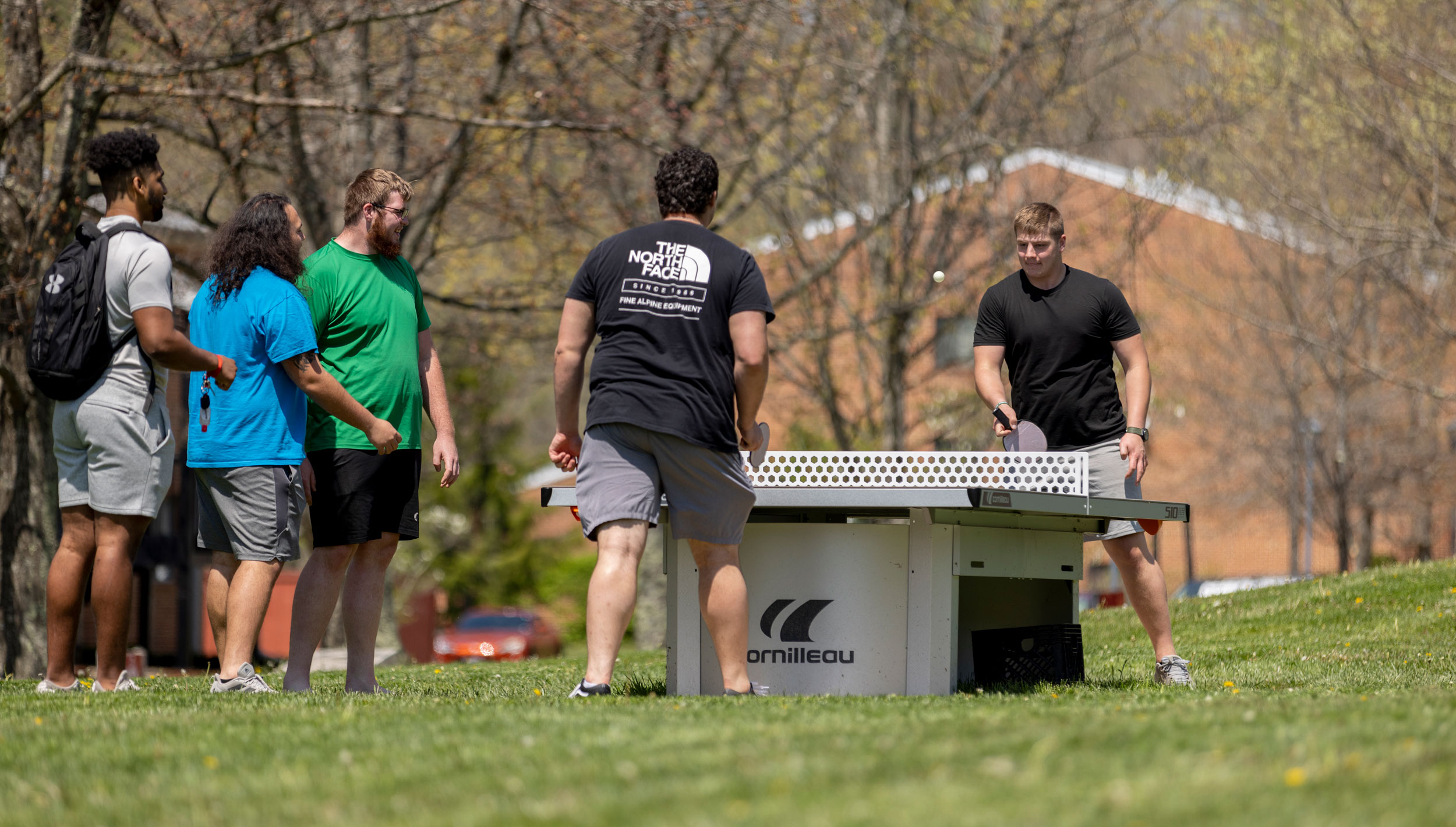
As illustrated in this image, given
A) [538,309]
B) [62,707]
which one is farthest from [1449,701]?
[538,309]

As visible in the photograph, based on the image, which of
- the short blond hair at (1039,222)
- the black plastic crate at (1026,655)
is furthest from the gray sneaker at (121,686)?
the short blond hair at (1039,222)

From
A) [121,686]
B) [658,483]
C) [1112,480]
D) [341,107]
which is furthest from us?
[341,107]

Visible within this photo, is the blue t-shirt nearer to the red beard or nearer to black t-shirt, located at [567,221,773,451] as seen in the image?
the red beard

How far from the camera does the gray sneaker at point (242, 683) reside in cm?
584

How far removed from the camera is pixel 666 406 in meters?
5.28

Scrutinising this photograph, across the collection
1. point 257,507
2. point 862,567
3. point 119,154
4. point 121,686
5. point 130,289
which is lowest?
point 121,686

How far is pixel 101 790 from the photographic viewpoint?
355 centimetres

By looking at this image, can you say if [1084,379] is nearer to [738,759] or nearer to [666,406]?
[666,406]

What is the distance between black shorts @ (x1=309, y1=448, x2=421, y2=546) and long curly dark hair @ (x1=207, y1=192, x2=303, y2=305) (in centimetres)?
74

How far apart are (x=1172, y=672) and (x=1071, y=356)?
1.45 m

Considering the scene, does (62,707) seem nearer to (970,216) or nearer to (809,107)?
(809,107)

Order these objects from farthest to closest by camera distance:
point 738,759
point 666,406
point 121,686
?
point 121,686 → point 666,406 → point 738,759

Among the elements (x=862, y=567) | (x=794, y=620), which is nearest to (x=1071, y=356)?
(x=862, y=567)

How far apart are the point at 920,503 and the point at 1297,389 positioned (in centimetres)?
2844
